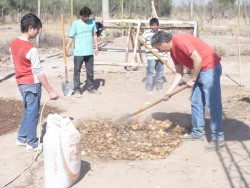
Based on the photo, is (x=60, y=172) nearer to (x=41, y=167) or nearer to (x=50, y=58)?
(x=41, y=167)

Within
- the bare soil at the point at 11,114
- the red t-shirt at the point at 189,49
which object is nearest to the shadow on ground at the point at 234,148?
the red t-shirt at the point at 189,49

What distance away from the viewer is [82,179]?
187 inches

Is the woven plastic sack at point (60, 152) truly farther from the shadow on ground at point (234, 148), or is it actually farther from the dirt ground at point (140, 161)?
the shadow on ground at point (234, 148)

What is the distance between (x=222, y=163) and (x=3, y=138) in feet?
10.0

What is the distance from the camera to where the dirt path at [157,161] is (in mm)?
4695

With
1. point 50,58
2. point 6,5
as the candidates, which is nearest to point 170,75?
point 50,58

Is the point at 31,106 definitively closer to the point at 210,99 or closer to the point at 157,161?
the point at 157,161

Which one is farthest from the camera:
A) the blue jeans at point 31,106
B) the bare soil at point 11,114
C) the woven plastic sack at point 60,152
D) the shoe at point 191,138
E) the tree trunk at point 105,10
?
the tree trunk at point 105,10

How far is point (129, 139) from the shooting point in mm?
6066

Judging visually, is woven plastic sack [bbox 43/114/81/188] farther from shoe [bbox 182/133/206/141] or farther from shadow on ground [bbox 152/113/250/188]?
shoe [bbox 182/133/206/141]

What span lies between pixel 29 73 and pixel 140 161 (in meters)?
1.70

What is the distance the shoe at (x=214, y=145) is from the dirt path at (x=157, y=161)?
0.07m

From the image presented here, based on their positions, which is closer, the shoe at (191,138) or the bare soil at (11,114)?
the shoe at (191,138)

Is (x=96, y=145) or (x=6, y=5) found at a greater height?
(x=6, y=5)
